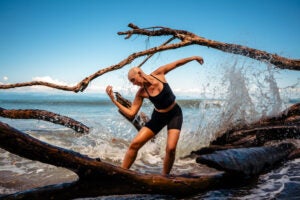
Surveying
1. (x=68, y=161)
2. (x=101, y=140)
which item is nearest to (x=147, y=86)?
(x=68, y=161)

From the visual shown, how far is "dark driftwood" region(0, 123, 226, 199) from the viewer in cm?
253

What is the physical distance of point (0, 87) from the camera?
742 centimetres

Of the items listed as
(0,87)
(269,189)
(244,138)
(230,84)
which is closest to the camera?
(269,189)

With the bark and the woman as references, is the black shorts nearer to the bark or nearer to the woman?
the woman

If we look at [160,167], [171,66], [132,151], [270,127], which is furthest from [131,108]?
[270,127]

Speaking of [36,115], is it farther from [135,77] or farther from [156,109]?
[135,77]

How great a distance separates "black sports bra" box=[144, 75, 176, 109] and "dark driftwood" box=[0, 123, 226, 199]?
1475 millimetres

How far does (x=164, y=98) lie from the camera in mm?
4672

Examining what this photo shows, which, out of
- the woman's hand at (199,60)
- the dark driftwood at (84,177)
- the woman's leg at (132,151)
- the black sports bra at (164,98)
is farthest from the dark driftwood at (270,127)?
the dark driftwood at (84,177)

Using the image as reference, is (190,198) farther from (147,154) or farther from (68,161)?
(147,154)

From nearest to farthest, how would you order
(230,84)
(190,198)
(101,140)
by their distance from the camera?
(190,198), (230,84), (101,140)

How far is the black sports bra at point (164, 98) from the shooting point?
4.61 m

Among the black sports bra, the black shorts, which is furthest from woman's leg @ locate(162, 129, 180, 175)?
the black sports bra

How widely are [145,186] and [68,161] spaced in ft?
2.96
